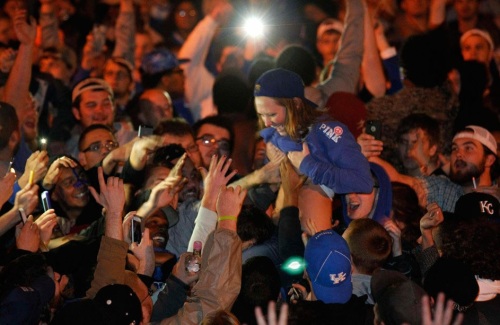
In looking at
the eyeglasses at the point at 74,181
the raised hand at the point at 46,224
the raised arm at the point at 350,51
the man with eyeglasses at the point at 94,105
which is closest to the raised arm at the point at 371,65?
the raised arm at the point at 350,51

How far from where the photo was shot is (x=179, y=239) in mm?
7316

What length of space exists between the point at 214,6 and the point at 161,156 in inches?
151

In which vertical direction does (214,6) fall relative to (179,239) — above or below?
above

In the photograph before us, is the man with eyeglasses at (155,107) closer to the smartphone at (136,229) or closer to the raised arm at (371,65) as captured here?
the raised arm at (371,65)

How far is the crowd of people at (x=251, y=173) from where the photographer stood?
5.57 meters

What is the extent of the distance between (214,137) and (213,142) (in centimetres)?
5

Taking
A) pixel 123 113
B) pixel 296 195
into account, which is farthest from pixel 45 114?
pixel 296 195

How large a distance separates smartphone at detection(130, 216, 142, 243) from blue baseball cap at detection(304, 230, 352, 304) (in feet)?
4.73

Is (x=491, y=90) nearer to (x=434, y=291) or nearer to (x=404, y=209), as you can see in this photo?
(x=404, y=209)

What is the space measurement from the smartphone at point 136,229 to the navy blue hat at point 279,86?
1240 mm

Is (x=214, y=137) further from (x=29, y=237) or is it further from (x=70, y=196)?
(x=29, y=237)

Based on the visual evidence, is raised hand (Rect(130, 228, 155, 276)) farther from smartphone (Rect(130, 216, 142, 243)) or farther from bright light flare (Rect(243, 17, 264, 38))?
bright light flare (Rect(243, 17, 264, 38))

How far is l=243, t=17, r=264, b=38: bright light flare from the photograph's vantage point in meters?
11.5

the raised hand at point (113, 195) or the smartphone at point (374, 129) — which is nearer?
the raised hand at point (113, 195)
